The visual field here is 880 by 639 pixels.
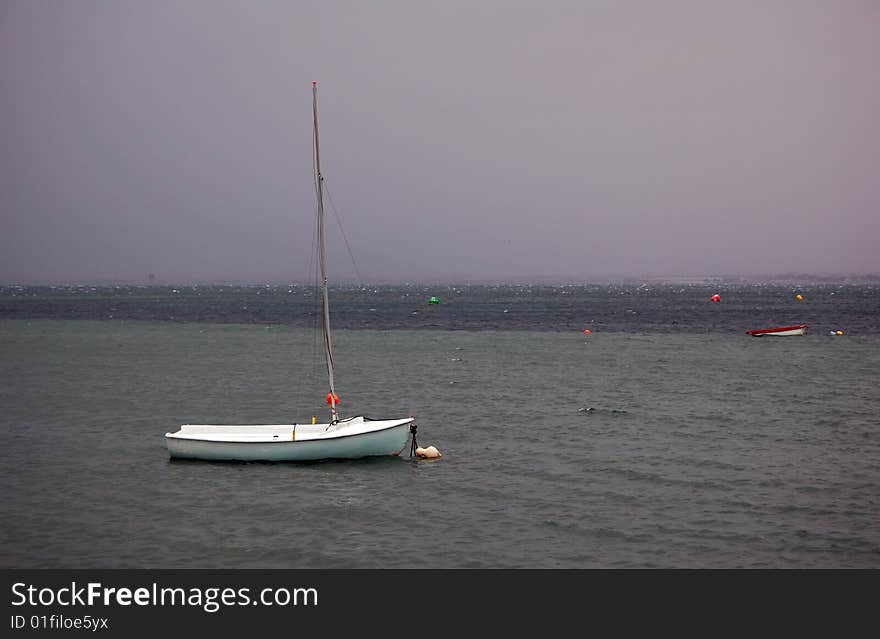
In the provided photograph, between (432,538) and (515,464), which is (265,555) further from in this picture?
(515,464)

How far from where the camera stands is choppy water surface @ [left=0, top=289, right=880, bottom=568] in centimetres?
2312

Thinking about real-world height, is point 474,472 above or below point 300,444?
below

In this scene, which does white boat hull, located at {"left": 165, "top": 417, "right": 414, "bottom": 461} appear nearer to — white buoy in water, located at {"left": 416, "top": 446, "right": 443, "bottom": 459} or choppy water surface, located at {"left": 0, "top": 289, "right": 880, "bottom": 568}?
choppy water surface, located at {"left": 0, "top": 289, "right": 880, "bottom": 568}

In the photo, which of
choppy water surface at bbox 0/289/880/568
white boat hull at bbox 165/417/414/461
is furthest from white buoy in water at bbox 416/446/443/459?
white boat hull at bbox 165/417/414/461

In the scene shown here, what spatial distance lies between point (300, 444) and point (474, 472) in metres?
6.78

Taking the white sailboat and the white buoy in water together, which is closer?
the white sailboat

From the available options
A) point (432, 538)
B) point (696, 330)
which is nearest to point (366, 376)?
point (432, 538)

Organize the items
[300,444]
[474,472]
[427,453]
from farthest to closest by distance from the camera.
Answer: [427,453] < [300,444] < [474,472]

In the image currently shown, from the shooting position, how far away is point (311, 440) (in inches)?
1268

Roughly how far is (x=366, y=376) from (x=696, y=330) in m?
58.1

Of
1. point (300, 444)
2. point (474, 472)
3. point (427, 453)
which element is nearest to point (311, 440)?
point (300, 444)

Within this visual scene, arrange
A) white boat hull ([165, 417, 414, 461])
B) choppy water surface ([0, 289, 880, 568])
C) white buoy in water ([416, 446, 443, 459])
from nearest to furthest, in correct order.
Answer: choppy water surface ([0, 289, 880, 568]) < white boat hull ([165, 417, 414, 461]) < white buoy in water ([416, 446, 443, 459])

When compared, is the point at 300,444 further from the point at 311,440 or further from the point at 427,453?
the point at 427,453

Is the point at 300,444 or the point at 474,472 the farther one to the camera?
the point at 300,444
